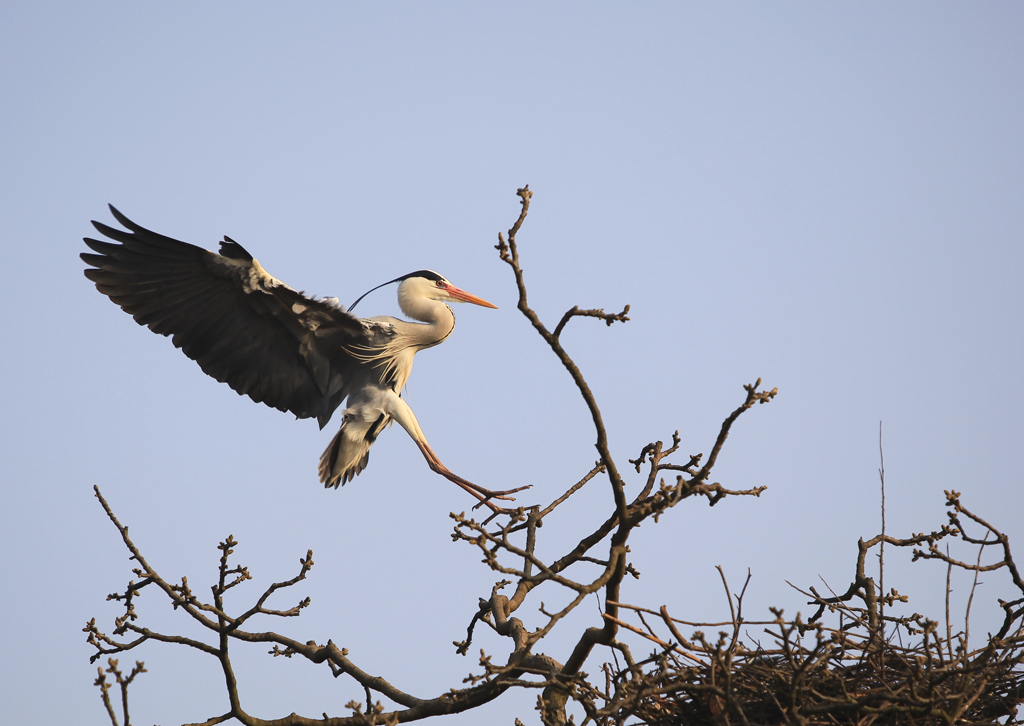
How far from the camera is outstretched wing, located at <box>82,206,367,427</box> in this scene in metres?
5.54

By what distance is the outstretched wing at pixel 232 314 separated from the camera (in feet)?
18.2

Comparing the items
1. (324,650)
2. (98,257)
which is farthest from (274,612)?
(98,257)

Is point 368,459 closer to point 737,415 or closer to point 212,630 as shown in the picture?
point 212,630

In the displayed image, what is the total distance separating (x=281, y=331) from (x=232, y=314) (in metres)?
0.34

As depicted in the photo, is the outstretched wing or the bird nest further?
the outstretched wing

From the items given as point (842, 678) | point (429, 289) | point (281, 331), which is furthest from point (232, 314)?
point (842, 678)

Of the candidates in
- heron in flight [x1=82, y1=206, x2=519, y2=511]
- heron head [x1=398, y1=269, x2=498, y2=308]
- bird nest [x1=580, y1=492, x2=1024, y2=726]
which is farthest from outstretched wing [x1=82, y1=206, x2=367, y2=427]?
bird nest [x1=580, y1=492, x2=1024, y2=726]

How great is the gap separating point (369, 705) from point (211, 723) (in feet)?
2.00

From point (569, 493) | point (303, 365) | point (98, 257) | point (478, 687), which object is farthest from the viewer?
point (303, 365)

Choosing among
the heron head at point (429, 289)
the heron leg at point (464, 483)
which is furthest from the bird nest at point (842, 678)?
the heron head at point (429, 289)

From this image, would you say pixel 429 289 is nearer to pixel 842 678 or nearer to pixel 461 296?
pixel 461 296

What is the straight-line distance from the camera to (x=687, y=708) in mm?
3391

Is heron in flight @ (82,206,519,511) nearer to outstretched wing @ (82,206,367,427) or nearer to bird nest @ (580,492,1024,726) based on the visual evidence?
outstretched wing @ (82,206,367,427)

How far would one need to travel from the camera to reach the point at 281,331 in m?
5.99
